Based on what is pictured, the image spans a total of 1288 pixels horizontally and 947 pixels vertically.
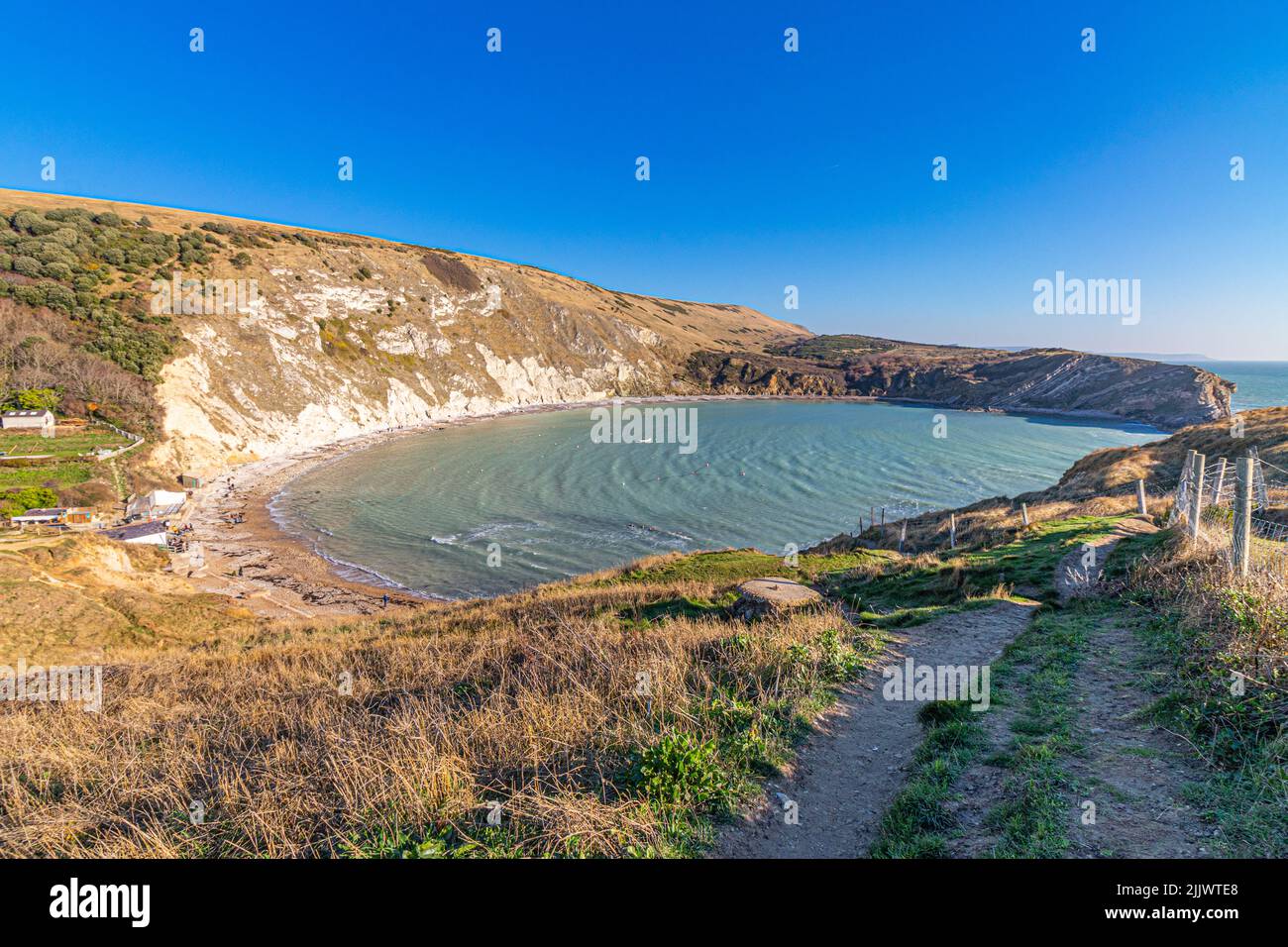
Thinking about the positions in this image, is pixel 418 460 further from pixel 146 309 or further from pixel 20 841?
pixel 20 841

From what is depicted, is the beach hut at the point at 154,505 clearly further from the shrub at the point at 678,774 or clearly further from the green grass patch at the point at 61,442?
the shrub at the point at 678,774

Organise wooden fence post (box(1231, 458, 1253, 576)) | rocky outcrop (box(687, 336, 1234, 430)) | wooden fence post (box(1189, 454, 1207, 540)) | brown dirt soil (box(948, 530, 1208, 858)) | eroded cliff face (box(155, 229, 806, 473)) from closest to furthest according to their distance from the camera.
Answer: brown dirt soil (box(948, 530, 1208, 858))
wooden fence post (box(1231, 458, 1253, 576))
wooden fence post (box(1189, 454, 1207, 540))
eroded cliff face (box(155, 229, 806, 473))
rocky outcrop (box(687, 336, 1234, 430))

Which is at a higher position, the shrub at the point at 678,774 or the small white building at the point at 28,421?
the small white building at the point at 28,421

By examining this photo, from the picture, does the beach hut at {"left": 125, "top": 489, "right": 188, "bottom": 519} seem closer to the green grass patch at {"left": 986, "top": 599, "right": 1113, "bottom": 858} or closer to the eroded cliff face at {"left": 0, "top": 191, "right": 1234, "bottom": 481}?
the eroded cliff face at {"left": 0, "top": 191, "right": 1234, "bottom": 481}

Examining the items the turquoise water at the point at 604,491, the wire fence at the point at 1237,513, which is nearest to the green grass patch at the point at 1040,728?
the wire fence at the point at 1237,513

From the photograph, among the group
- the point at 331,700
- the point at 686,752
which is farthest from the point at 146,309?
the point at 686,752

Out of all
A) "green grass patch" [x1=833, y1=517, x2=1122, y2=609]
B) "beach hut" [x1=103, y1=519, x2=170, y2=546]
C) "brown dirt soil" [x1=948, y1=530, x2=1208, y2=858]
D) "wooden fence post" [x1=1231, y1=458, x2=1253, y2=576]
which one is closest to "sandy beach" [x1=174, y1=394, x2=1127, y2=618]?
"beach hut" [x1=103, y1=519, x2=170, y2=546]
